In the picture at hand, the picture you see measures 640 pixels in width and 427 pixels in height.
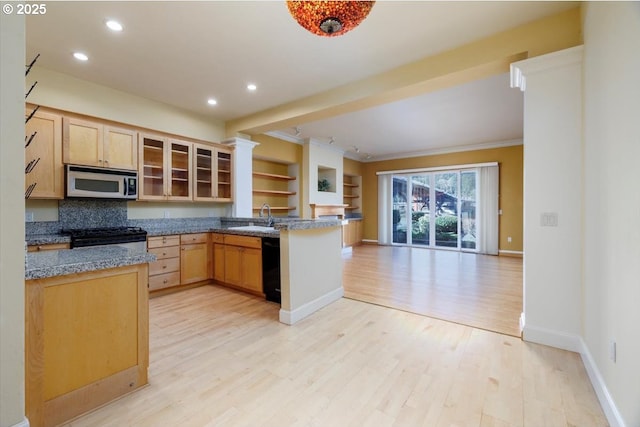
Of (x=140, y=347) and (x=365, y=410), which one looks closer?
(x=365, y=410)

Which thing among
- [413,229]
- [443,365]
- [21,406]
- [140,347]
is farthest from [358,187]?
[21,406]

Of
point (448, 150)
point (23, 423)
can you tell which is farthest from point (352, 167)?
point (23, 423)

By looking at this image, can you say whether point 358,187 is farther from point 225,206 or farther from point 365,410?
point 365,410

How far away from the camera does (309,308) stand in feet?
10.0

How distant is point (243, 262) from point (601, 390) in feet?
11.5

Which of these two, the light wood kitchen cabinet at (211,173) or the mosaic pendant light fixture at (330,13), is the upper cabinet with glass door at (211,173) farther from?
the mosaic pendant light fixture at (330,13)

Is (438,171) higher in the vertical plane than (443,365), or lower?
higher

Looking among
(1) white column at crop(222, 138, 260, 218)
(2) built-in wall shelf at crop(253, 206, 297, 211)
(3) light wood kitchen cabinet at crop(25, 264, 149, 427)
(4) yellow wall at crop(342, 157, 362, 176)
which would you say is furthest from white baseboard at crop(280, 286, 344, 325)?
(4) yellow wall at crop(342, 157, 362, 176)

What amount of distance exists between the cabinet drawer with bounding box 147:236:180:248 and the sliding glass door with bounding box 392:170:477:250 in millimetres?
6563

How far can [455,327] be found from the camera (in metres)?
2.71

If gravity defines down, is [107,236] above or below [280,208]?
below

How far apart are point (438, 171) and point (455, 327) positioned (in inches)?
232

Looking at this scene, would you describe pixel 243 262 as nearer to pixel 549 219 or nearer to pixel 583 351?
pixel 549 219

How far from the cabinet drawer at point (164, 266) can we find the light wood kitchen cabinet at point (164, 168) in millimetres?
931
